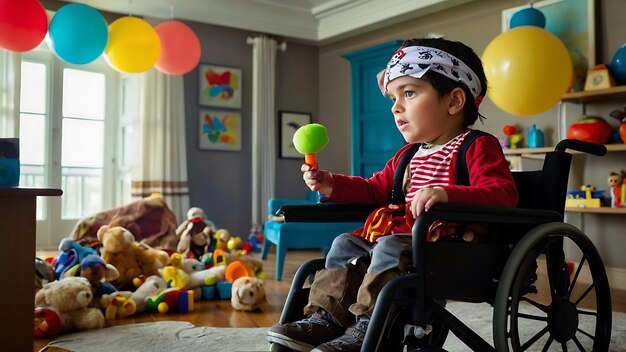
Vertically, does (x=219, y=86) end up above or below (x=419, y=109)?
above

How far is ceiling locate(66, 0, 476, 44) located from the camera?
16.9ft

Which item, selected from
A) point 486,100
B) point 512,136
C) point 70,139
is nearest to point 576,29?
point 512,136

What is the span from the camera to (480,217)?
44.8 inches

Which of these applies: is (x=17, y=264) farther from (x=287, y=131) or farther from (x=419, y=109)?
(x=287, y=131)

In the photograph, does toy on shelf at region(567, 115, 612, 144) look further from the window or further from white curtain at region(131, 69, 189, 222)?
the window

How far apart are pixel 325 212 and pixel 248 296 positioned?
51.5 inches

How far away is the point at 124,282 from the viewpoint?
2863 millimetres

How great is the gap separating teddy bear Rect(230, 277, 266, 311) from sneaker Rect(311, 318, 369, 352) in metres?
1.51

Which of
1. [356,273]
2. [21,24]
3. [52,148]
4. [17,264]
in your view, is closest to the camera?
[356,273]

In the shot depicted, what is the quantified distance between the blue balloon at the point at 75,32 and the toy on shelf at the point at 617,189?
3.48 metres

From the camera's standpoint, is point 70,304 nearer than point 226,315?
Yes

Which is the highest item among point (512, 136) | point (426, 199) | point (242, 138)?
point (242, 138)

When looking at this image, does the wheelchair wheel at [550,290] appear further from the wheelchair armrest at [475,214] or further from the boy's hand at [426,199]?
the boy's hand at [426,199]

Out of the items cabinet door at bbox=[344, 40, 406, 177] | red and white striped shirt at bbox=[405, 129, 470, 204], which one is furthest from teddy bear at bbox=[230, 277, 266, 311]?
cabinet door at bbox=[344, 40, 406, 177]
